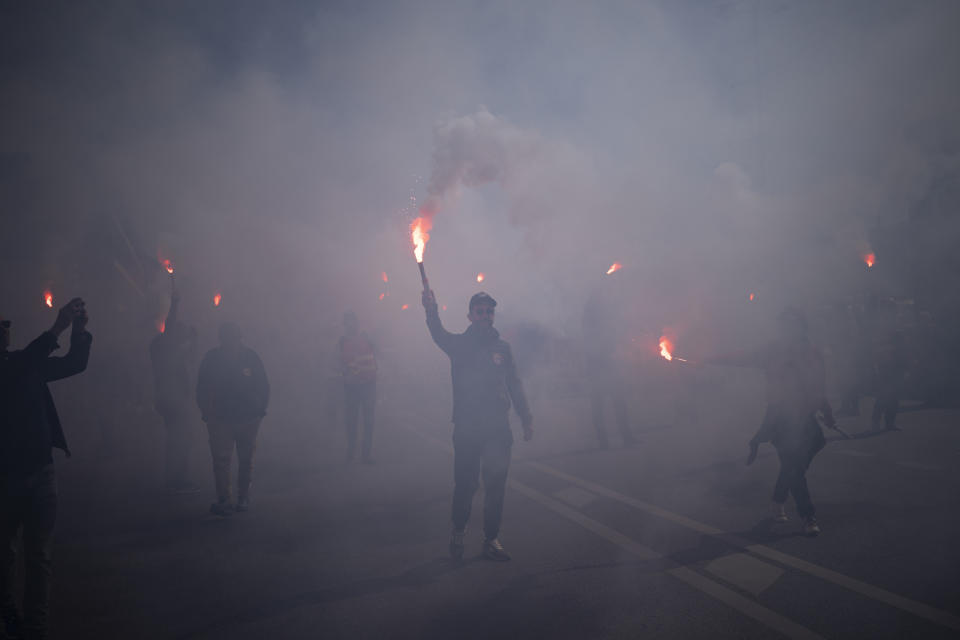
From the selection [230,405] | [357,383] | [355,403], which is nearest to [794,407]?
[230,405]

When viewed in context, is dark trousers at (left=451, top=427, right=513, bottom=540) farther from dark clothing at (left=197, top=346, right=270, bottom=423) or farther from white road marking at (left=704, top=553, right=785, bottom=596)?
dark clothing at (left=197, top=346, right=270, bottom=423)

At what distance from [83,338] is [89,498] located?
4181mm

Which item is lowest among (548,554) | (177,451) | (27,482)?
(548,554)

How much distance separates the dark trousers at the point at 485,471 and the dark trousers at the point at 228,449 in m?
2.37

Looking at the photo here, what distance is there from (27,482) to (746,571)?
14.3ft

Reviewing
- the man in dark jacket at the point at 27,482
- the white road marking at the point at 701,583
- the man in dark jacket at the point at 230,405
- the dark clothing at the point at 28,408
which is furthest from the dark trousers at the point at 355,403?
the man in dark jacket at the point at 27,482

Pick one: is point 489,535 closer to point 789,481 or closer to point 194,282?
point 789,481

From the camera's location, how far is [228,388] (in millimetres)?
5688

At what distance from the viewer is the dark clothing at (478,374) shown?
4438mm

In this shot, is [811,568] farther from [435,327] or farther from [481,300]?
[435,327]

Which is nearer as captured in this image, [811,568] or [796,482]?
[811,568]

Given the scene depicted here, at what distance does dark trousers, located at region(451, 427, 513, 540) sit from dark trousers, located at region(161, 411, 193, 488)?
4.00m

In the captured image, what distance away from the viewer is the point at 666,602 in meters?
3.47

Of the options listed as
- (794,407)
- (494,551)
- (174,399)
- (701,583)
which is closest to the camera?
(701,583)
